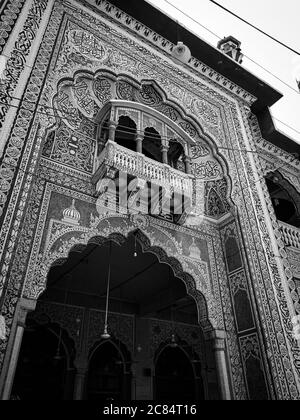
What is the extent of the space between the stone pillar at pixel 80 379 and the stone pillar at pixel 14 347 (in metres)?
4.49

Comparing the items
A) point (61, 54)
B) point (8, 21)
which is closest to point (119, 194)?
point (61, 54)

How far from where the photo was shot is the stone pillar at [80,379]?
287 inches

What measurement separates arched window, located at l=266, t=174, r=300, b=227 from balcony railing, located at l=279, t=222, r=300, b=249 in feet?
4.36

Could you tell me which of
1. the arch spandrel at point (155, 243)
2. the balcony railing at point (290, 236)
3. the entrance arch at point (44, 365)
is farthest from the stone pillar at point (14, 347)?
the balcony railing at point (290, 236)

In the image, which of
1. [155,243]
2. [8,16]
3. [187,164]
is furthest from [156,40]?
[155,243]

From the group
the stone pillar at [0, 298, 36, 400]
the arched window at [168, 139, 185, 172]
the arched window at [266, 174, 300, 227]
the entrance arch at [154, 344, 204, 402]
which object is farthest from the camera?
the arched window at [266, 174, 300, 227]

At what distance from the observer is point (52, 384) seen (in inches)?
287

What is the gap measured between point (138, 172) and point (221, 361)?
322 cm

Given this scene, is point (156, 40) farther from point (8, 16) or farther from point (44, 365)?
point (44, 365)

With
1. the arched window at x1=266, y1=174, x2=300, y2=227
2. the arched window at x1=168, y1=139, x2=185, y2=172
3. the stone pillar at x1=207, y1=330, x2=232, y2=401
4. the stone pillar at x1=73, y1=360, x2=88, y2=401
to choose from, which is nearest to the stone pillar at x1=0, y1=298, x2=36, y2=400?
the stone pillar at x1=207, y1=330, x2=232, y2=401

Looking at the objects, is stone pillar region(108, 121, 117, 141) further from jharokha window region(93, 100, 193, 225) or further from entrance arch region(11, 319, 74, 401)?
entrance arch region(11, 319, 74, 401)

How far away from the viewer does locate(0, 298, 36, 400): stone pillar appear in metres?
3.27

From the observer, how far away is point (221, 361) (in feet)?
17.1

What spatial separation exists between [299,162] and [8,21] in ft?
25.5
